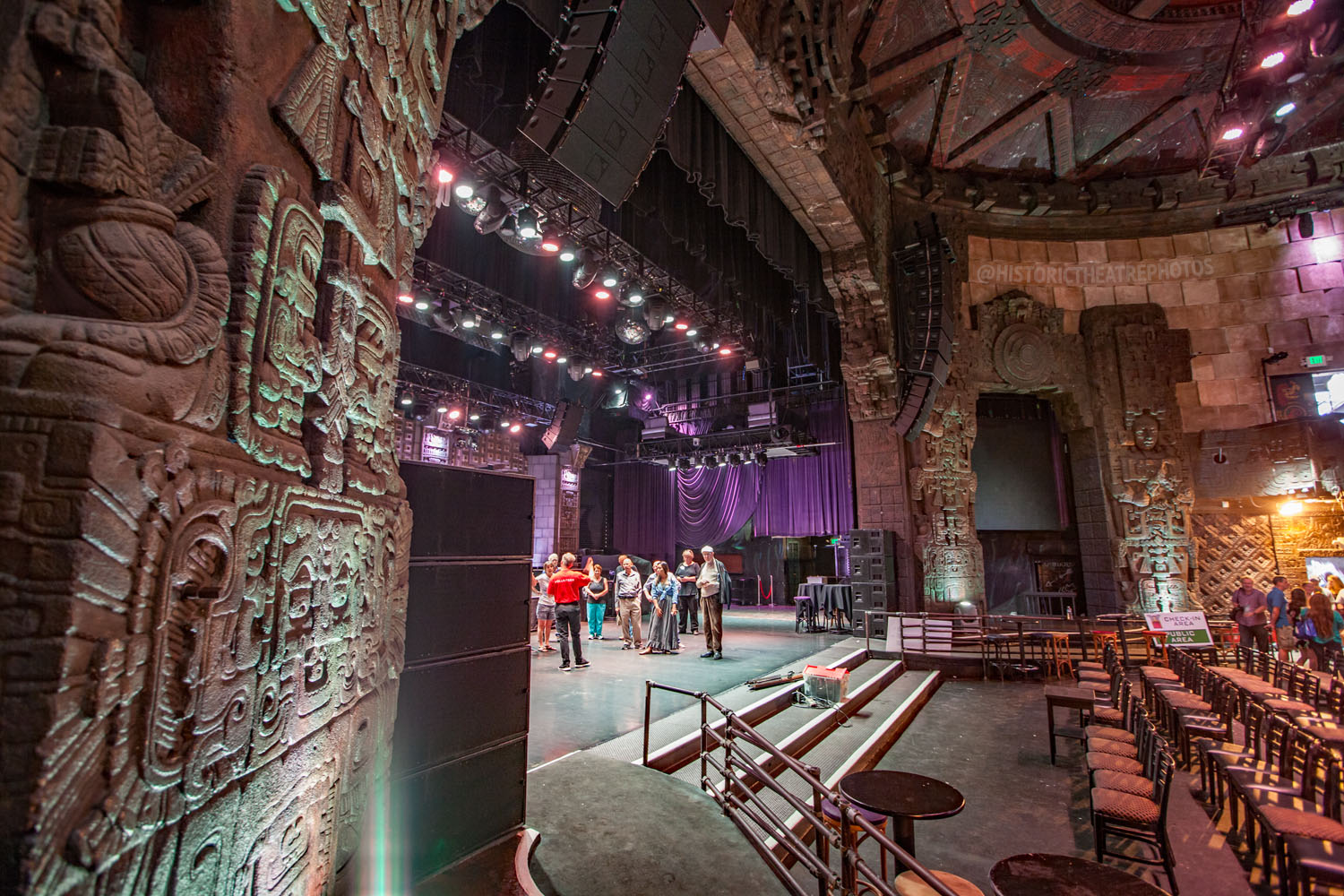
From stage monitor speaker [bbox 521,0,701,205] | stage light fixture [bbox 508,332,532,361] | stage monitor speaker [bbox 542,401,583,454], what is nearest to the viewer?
Answer: stage monitor speaker [bbox 521,0,701,205]

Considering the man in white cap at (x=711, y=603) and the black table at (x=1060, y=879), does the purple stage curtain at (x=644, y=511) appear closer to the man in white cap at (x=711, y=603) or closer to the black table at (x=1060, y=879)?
the man in white cap at (x=711, y=603)

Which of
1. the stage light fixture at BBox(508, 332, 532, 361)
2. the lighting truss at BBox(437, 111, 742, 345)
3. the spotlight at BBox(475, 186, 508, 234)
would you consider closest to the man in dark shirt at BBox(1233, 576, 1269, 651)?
the lighting truss at BBox(437, 111, 742, 345)

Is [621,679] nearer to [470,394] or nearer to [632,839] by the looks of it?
[632,839]

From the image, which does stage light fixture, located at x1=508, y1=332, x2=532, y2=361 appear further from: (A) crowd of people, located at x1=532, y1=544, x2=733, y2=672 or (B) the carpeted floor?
(B) the carpeted floor

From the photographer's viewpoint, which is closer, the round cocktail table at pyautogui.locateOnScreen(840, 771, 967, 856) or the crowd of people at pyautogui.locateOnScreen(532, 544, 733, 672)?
the round cocktail table at pyautogui.locateOnScreen(840, 771, 967, 856)

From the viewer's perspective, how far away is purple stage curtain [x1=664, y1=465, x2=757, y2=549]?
18.2 metres

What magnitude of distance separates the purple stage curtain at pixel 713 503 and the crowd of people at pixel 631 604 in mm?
8266

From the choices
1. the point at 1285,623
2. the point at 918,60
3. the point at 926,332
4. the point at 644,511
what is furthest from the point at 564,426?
the point at 1285,623

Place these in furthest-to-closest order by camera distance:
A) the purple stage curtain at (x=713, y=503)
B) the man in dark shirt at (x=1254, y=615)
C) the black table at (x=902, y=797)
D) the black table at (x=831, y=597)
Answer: the purple stage curtain at (x=713, y=503), the black table at (x=831, y=597), the man in dark shirt at (x=1254, y=615), the black table at (x=902, y=797)

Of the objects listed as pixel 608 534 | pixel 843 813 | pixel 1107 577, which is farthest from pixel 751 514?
pixel 843 813

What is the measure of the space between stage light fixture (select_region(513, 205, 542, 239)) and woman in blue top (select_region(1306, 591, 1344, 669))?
12007 mm

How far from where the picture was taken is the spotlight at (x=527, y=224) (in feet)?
24.1

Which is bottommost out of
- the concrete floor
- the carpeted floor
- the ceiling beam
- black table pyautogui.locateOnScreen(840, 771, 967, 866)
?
the concrete floor

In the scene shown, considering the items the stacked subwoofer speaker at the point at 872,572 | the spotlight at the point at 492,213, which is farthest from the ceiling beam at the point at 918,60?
the stacked subwoofer speaker at the point at 872,572
